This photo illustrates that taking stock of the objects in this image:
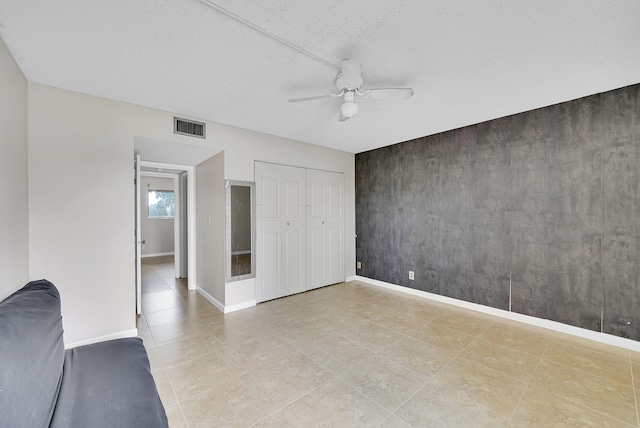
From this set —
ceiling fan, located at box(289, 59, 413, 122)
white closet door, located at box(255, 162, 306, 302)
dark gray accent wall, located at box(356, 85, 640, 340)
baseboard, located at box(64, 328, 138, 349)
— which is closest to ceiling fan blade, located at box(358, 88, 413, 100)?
ceiling fan, located at box(289, 59, 413, 122)

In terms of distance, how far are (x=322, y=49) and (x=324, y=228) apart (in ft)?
10.1

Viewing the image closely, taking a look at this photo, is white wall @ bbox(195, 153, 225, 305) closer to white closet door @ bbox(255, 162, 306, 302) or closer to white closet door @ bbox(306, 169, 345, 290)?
white closet door @ bbox(255, 162, 306, 302)

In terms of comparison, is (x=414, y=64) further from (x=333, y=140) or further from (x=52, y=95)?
(x=52, y=95)

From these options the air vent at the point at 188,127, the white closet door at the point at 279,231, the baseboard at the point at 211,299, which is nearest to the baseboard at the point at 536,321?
the white closet door at the point at 279,231

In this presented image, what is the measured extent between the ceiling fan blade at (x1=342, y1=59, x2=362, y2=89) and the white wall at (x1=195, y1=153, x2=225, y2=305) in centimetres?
211

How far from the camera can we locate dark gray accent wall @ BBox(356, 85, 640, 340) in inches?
97.6

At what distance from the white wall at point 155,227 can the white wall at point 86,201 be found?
5741 mm

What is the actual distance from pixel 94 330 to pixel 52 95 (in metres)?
2.26

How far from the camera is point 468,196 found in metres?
3.50

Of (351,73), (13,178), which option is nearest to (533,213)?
(351,73)

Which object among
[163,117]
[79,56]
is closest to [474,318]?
[163,117]

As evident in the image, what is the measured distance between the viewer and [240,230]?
11.7 feet

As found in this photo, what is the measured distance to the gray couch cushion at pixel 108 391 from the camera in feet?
3.62

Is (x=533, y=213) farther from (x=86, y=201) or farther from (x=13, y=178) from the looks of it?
(x=13, y=178)
